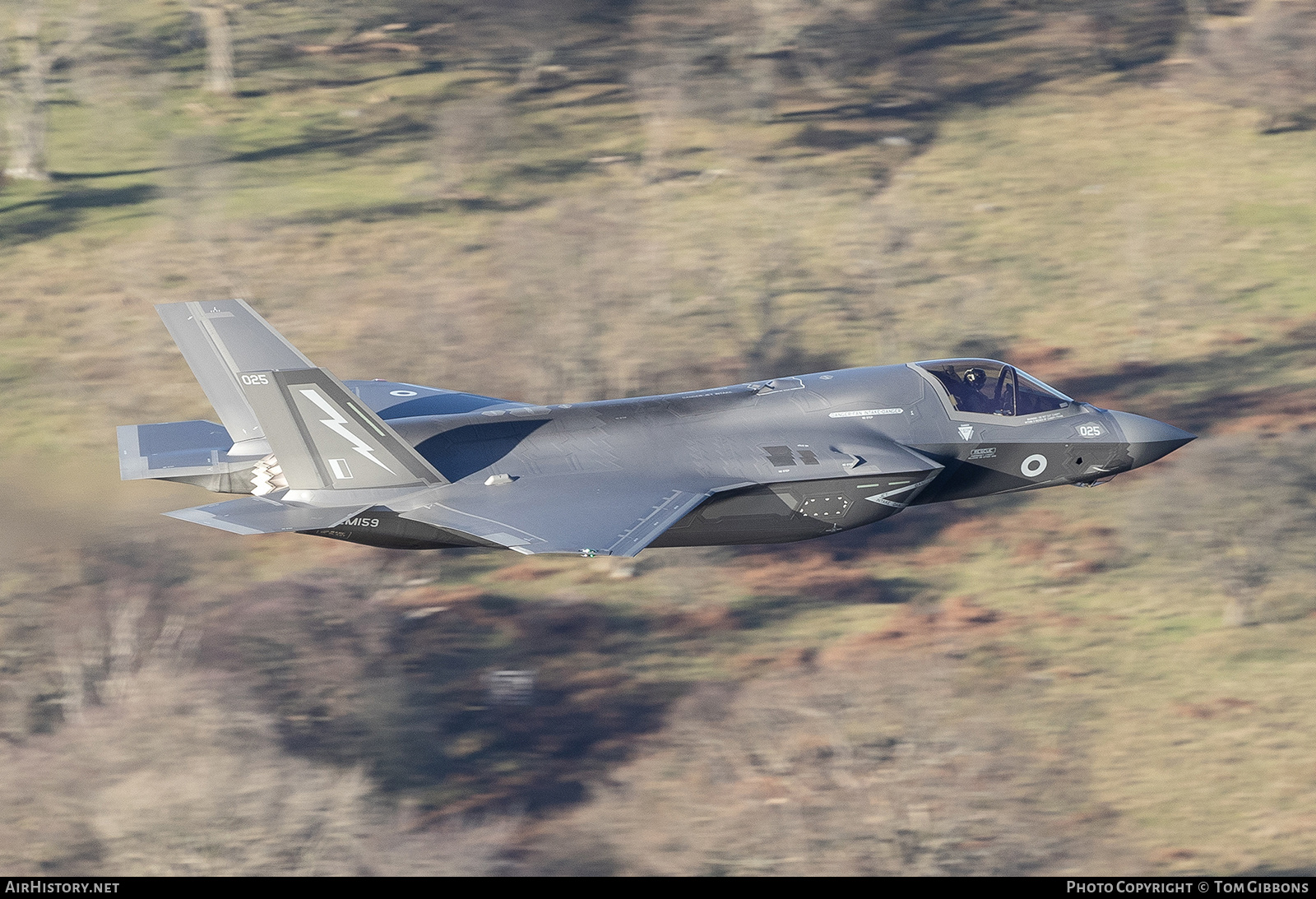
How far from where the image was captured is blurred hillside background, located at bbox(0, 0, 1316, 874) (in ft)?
83.0

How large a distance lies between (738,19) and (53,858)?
1967 inches

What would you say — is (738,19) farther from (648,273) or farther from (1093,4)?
(648,273)

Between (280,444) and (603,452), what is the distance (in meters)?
5.47

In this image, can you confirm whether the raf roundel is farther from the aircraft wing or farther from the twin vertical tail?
the twin vertical tail

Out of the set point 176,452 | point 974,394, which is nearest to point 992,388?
point 974,394

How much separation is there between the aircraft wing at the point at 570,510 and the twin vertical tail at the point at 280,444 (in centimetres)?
90

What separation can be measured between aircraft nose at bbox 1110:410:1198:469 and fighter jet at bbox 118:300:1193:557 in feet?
0.11

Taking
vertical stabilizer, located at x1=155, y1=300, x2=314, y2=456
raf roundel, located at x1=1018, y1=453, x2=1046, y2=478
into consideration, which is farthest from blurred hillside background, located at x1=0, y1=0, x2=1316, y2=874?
vertical stabilizer, located at x1=155, y1=300, x2=314, y2=456

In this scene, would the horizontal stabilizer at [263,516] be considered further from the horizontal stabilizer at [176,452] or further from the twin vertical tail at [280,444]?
the horizontal stabilizer at [176,452]

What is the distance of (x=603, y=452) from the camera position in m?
24.0

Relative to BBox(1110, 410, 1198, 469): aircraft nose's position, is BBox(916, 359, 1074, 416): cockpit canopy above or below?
above

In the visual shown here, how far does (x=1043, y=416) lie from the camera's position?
84.9 feet

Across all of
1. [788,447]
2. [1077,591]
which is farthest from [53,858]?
[1077,591]

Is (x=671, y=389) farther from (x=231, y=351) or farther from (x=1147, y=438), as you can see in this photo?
(x=231, y=351)
